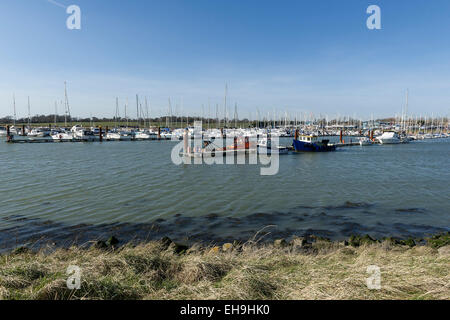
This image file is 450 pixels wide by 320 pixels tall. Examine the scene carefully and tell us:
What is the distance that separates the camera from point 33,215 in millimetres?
12578

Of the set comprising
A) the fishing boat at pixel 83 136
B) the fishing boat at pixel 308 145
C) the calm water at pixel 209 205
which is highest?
the fishing boat at pixel 83 136

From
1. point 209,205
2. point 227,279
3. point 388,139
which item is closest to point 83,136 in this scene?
point 209,205

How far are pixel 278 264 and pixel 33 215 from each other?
38.0 feet

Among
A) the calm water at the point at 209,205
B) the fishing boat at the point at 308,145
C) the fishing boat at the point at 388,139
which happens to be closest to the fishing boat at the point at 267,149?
the fishing boat at the point at 308,145

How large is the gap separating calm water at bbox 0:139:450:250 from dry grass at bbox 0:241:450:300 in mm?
4099

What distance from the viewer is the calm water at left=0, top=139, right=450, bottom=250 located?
11.1 m

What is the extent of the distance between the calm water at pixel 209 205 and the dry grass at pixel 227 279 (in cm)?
410

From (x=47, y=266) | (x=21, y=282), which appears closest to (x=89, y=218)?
(x=47, y=266)

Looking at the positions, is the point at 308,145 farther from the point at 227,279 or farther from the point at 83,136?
the point at 83,136

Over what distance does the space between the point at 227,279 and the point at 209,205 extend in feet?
31.0

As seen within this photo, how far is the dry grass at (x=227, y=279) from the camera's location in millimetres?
4633

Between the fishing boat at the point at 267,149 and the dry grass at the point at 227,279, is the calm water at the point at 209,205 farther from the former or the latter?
the fishing boat at the point at 267,149

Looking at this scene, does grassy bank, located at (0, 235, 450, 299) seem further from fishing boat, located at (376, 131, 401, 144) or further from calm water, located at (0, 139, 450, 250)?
fishing boat, located at (376, 131, 401, 144)

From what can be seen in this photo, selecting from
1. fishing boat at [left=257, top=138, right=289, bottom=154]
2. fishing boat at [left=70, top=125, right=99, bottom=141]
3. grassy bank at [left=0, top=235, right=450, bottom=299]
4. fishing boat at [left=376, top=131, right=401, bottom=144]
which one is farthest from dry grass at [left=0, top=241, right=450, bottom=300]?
fishing boat at [left=376, top=131, right=401, bottom=144]
